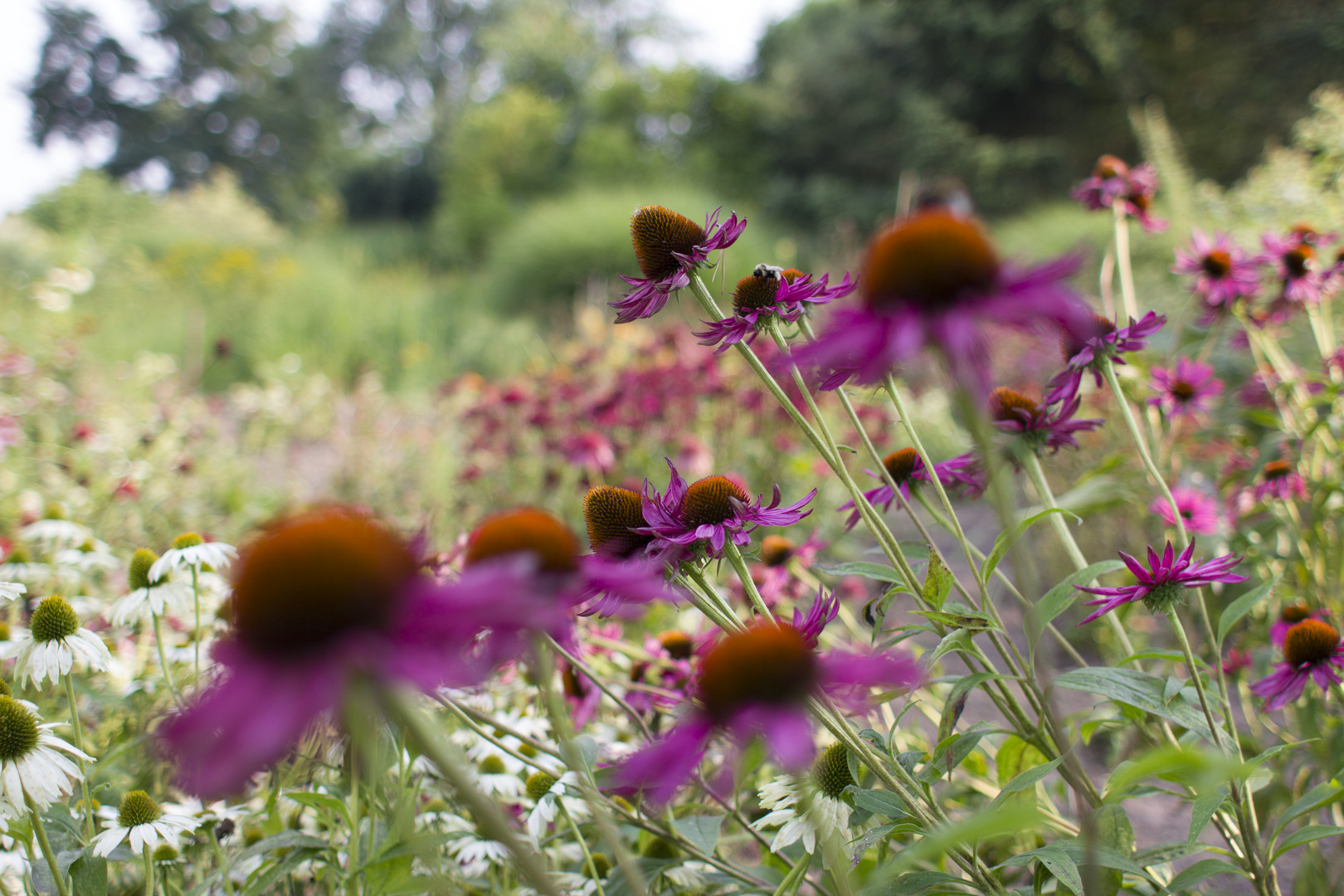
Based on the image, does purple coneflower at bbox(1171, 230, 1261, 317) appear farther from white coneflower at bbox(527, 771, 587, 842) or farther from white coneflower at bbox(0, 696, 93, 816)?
white coneflower at bbox(0, 696, 93, 816)

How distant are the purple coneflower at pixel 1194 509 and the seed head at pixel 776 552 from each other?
1.65ft

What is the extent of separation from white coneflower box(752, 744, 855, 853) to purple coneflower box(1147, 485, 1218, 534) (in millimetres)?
596

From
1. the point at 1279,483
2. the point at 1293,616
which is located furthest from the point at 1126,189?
the point at 1293,616

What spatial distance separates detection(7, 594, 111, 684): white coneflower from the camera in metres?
0.71

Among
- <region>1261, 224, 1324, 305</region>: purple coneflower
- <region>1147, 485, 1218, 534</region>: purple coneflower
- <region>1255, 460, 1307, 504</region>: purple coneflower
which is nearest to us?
<region>1147, 485, 1218, 534</region>: purple coneflower

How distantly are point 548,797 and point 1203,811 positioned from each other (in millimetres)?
539

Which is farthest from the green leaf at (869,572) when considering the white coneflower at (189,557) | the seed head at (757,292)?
the white coneflower at (189,557)

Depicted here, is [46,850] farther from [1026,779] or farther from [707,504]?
[1026,779]

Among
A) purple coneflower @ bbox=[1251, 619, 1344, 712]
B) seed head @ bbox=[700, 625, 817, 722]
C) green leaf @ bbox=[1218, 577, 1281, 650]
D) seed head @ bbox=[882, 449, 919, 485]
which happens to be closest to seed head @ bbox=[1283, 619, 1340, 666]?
purple coneflower @ bbox=[1251, 619, 1344, 712]

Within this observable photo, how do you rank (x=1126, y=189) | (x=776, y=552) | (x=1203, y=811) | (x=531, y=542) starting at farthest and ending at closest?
1. (x=1126, y=189)
2. (x=776, y=552)
3. (x=1203, y=811)
4. (x=531, y=542)

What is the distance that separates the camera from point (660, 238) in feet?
2.22

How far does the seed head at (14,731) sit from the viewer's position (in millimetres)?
616

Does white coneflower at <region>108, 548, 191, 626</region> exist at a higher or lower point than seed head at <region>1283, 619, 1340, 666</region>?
higher

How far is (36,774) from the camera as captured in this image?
614mm
